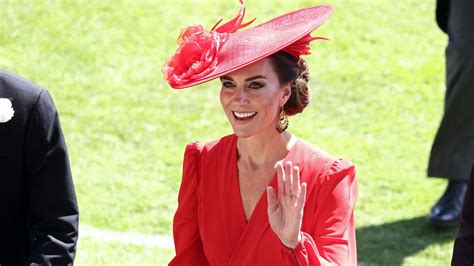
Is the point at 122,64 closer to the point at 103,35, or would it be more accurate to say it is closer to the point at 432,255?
the point at 103,35

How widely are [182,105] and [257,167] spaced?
15.0 ft

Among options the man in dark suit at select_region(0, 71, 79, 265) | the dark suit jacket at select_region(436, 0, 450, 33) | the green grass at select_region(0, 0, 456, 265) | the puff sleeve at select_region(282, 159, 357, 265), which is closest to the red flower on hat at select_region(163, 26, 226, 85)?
the man in dark suit at select_region(0, 71, 79, 265)

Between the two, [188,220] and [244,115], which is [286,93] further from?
[188,220]

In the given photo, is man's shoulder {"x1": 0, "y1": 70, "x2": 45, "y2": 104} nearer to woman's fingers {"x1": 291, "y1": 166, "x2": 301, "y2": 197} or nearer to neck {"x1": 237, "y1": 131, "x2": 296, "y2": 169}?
neck {"x1": 237, "y1": 131, "x2": 296, "y2": 169}

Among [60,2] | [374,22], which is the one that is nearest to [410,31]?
[374,22]

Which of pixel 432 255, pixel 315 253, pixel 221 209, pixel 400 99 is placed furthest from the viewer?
pixel 400 99

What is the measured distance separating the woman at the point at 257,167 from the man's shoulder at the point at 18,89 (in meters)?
0.52

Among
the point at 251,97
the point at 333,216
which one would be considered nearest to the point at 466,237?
the point at 333,216

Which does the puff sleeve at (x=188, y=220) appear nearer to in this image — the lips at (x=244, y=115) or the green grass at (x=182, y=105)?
the lips at (x=244, y=115)

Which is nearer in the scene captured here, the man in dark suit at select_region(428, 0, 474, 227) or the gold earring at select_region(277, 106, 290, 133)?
the gold earring at select_region(277, 106, 290, 133)

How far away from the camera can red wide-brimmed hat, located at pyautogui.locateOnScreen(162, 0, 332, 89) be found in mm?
4289

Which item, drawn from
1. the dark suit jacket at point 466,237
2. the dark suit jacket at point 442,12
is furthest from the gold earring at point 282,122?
the dark suit jacket at point 442,12

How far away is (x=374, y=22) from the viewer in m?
10.2

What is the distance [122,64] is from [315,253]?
18.8 feet
